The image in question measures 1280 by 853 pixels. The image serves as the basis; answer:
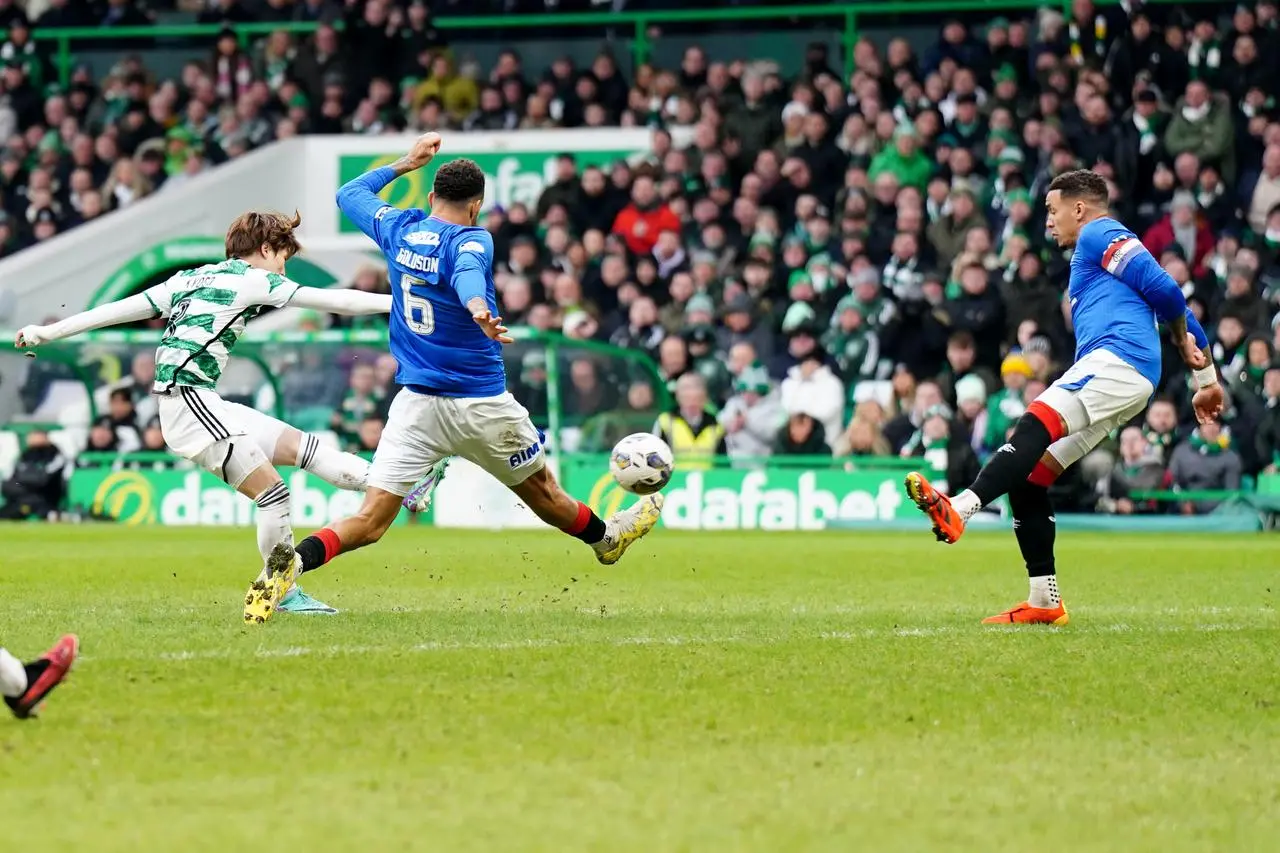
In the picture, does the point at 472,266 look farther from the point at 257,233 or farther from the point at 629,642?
the point at 257,233

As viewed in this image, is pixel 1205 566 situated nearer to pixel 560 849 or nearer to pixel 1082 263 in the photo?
pixel 1082 263

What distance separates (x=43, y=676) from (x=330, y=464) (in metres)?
4.31

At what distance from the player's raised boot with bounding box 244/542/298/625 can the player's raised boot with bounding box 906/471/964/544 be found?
273 cm

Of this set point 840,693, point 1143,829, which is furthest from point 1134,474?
point 1143,829

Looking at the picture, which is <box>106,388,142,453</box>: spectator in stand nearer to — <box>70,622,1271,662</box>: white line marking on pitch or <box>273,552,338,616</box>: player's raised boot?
<box>273,552,338,616</box>: player's raised boot

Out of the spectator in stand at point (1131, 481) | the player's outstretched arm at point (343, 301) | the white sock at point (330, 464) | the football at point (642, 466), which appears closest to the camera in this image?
the player's outstretched arm at point (343, 301)

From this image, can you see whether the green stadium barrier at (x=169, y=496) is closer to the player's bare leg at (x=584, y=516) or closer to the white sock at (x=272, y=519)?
the player's bare leg at (x=584, y=516)

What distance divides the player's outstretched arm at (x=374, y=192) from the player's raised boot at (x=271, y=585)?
1.56 meters

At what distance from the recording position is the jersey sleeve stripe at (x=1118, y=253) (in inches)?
356

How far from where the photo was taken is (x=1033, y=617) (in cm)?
927

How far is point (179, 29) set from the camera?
28406 mm

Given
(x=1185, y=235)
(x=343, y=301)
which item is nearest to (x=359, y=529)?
(x=343, y=301)

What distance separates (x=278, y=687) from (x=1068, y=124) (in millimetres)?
16842

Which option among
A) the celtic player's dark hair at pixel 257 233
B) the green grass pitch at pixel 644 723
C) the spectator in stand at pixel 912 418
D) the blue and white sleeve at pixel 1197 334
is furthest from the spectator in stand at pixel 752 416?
the blue and white sleeve at pixel 1197 334
